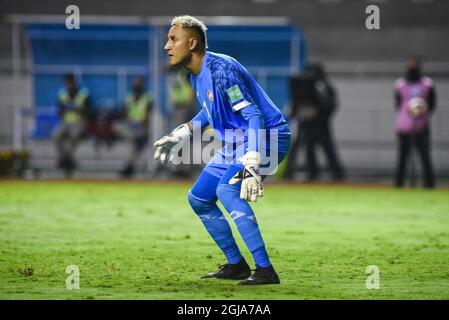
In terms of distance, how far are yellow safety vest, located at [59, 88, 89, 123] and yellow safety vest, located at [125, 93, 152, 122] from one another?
3.03 feet

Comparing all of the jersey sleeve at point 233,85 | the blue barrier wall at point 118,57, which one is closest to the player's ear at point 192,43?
the jersey sleeve at point 233,85

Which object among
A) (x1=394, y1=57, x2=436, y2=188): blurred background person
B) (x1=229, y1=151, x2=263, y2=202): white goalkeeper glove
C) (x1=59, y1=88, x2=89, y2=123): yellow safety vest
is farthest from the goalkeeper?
(x1=59, y1=88, x2=89, y2=123): yellow safety vest

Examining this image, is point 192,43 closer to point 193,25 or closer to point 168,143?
point 193,25

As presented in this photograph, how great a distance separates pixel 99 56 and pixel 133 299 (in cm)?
1670

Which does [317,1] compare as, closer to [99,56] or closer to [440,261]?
[99,56]

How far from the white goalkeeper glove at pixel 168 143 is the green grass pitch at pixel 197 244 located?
1011mm

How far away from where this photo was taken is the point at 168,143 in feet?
30.1

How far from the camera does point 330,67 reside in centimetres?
3131

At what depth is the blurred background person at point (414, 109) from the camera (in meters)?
20.0

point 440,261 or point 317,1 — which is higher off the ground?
point 317,1
